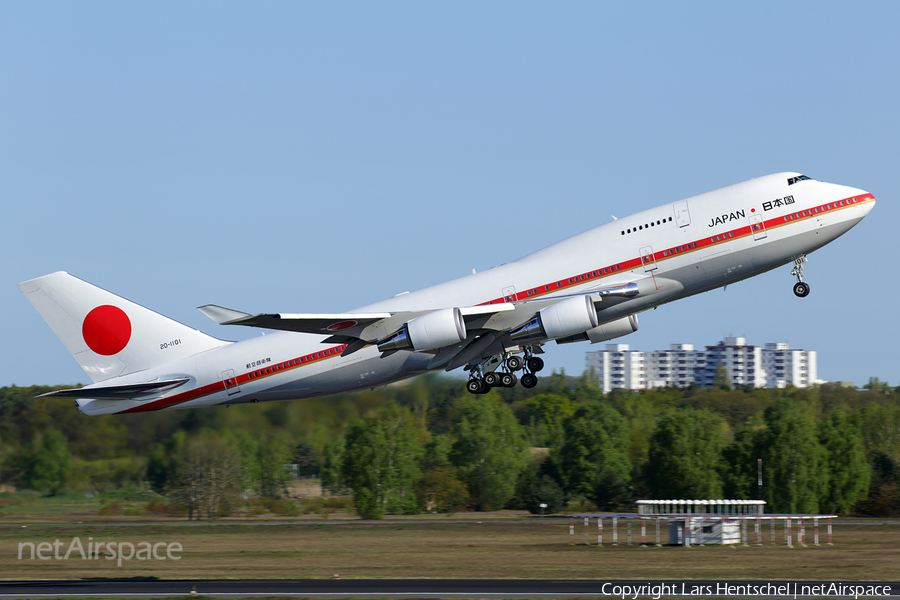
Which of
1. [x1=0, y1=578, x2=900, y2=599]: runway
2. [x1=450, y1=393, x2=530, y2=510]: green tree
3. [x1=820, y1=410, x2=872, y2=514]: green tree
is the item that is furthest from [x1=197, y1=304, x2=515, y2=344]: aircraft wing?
[x1=820, y1=410, x2=872, y2=514]: green tree

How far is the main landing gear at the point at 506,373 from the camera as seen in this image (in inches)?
1570

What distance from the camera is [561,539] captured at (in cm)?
5241

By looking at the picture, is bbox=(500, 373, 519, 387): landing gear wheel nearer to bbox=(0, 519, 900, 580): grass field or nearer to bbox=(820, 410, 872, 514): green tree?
bbox=(0, 519, 900, 580): grass field

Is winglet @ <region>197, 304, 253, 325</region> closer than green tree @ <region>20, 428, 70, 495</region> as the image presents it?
Yes

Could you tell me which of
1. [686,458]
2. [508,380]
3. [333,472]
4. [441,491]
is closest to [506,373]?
[508,380]

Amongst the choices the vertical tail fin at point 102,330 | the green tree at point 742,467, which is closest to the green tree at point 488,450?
the green tree at point 742,467

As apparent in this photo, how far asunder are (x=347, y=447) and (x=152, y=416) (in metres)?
25.9

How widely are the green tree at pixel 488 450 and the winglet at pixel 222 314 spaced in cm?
5286

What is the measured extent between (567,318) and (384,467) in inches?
1585

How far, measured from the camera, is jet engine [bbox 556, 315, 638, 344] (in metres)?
38.8

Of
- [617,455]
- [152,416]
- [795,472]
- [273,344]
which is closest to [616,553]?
[273,344]

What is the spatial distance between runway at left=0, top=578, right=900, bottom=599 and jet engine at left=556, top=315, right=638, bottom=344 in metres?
9.42

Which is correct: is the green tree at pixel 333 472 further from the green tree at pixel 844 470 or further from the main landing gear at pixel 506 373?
the green tree at pixel 844 470

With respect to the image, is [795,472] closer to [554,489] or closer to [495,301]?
[554,489]
